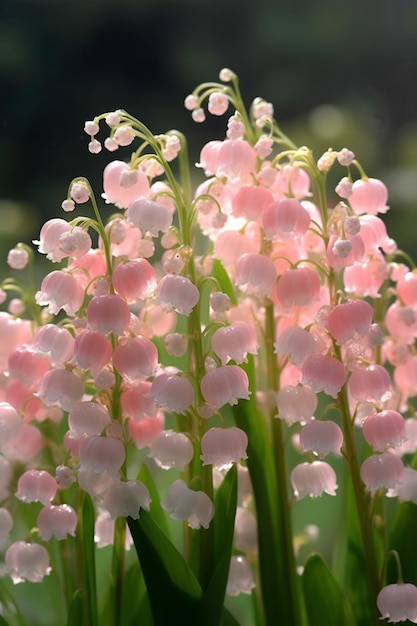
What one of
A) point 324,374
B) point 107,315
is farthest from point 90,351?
point 324,374

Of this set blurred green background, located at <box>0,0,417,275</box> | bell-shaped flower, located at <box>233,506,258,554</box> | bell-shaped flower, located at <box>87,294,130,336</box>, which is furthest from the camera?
blurred green background, located at <box>0,0,417,275</box>

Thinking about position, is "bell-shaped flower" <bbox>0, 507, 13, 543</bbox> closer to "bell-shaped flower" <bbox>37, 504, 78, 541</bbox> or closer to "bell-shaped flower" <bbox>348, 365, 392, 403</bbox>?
"bell-shaped flower" <bbox>37, 504, 78, 541</bbox>

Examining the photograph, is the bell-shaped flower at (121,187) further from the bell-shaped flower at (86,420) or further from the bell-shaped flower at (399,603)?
the bell-shaped flower at (399,603)

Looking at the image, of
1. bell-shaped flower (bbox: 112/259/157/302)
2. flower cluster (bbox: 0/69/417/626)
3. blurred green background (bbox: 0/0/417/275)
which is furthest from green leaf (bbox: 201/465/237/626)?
blurred green background (bbox: 0/0/417/275)

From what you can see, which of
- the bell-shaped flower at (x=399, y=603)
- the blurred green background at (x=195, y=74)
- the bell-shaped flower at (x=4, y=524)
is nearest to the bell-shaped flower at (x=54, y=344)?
the bell-shaped flower at (x=4, y=524)

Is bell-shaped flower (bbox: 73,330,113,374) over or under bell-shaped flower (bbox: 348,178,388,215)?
under

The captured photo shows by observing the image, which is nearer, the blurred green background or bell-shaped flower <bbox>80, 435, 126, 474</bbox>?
bell-shaped flower <bbox>80, 435, 126, 474</bbox>
